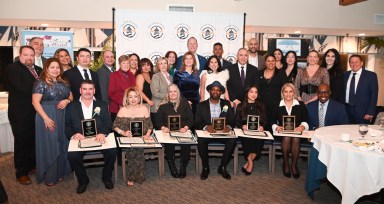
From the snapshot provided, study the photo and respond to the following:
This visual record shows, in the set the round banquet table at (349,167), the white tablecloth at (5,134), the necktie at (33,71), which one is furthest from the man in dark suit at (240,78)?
the white tablecloth at (5,134)

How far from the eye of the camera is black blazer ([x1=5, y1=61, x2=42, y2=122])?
4.31m

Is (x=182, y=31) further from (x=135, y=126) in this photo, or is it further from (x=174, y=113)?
(x=135, y=126)

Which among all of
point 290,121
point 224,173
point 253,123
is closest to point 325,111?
point 290,121

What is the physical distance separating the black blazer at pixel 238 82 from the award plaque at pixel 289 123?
3.26 ft

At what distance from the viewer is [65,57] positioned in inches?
205

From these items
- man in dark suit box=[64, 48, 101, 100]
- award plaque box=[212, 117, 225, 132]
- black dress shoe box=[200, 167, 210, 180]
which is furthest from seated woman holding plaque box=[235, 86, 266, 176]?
man in dark suit box=[64, 48, 101, 100]

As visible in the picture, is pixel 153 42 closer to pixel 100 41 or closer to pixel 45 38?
pixel 45 38

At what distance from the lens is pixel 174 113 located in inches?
194

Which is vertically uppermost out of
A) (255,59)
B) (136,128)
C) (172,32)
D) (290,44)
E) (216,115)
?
(290,44)

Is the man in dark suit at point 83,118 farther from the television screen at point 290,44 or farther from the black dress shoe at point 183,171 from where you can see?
the television screen at point 290,44

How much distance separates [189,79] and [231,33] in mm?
1988

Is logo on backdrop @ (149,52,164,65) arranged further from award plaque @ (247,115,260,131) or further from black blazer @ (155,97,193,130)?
award plaque @ (247,115,260,131)

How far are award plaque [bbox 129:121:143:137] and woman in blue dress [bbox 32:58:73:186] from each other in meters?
0.86

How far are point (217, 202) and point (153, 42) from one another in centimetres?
375
